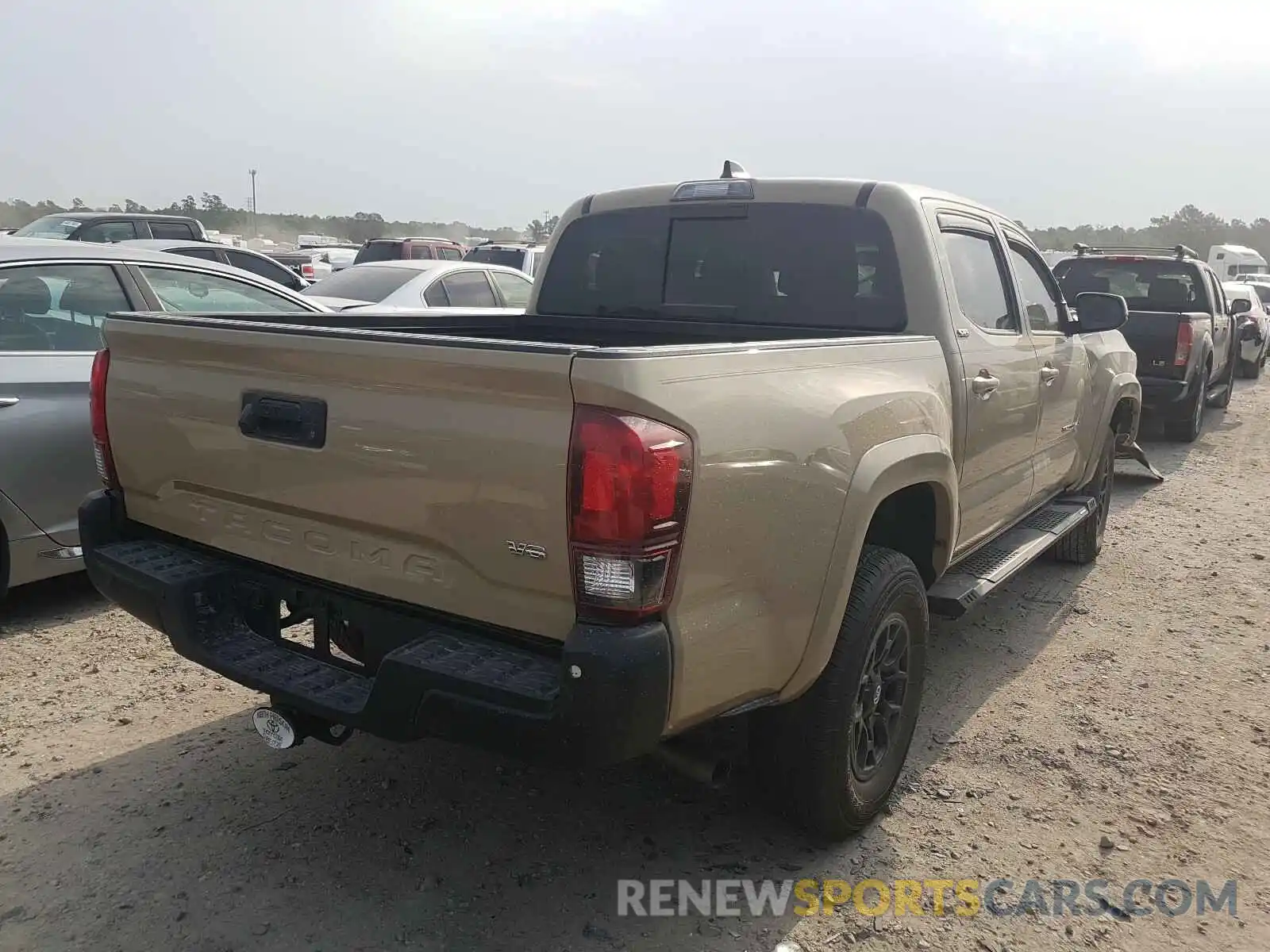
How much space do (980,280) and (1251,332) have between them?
14.1m

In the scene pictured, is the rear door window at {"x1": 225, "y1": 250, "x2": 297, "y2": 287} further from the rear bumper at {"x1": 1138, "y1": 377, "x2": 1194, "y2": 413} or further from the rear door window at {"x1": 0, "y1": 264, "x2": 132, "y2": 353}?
the rear bumper at {"x1": 1138, "y1": 377, "x2": 1194, "y2": 413}

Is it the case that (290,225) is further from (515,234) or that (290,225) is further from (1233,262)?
(1233,262)

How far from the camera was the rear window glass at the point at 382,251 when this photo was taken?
61.0 ft

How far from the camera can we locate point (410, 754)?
375cm

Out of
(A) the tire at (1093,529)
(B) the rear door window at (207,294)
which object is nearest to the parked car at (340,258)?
(B) the rear door window at (207,294)

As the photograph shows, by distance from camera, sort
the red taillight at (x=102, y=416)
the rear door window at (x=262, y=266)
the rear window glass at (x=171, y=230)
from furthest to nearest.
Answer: the rear window glass at (x=171, y=230), the rear door window at (x=262, y=266), the red taillight at (x=102, y=416)

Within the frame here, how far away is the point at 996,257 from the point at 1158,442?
25.1ft

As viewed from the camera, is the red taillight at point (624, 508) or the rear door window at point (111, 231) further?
the rear door window at point (111, 231)

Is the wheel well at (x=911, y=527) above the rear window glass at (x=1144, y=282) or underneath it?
underneath

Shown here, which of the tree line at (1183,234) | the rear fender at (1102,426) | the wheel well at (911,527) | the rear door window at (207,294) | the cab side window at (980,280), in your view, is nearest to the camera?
the wheel well at (911,527)

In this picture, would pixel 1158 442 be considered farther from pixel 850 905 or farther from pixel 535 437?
pixel 535 437

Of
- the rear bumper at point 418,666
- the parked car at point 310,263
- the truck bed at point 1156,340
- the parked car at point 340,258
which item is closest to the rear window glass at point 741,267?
the rear bumper at point 418,666

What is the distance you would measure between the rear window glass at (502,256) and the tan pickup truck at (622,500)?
1548 cm

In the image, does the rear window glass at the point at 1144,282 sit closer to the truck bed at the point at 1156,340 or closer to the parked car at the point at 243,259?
the truck bed at the point at 1156,340
